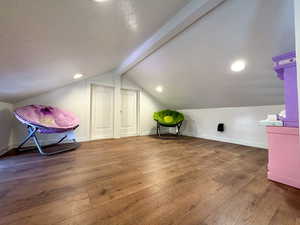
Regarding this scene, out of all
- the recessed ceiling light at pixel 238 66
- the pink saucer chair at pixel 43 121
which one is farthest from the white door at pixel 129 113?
the recessed ceiling light at pixel 238 66

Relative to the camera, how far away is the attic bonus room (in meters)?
0.90

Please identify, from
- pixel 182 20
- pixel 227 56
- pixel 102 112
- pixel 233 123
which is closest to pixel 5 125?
pixel 102 112

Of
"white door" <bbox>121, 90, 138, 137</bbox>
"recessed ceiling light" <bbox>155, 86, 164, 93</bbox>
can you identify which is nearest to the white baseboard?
"recessed ceiling light" <bbox>155, 86, 164, 93</bbox>

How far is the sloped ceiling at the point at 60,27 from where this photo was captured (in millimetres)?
794

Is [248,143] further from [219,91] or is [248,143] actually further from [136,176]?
[136,176]

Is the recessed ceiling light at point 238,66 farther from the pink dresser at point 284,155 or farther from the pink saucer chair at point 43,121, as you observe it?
the pink saucer chair at point 43,121

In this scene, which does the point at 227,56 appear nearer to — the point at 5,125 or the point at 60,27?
the point at 60,27

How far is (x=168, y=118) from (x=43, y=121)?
3200mm

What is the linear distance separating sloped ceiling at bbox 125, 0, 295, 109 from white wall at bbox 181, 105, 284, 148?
0.19 meters

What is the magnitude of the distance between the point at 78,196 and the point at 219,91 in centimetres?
318

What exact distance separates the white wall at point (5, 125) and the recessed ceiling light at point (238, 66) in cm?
422

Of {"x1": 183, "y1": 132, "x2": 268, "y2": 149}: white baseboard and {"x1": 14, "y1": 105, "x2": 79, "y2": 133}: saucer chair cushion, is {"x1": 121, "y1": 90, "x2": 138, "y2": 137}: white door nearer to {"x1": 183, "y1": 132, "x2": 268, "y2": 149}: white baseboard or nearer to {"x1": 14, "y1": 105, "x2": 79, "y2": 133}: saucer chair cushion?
{"x1": 14, "y1": 105, "x2": 79, "y2": 133}: saucer chair cushion

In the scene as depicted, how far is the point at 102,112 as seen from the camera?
379 centimetres

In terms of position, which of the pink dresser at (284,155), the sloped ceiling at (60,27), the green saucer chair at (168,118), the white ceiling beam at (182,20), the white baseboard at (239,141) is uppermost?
the white ceiling beam at (182,20)
